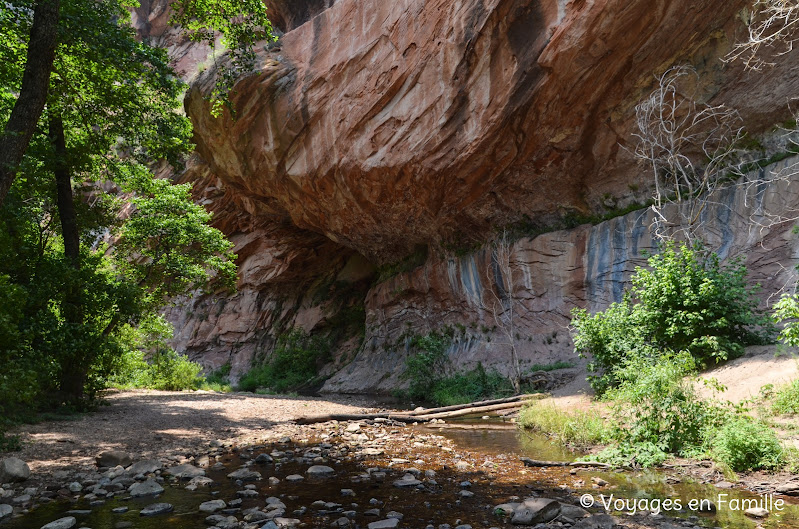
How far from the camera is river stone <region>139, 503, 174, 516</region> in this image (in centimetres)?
471

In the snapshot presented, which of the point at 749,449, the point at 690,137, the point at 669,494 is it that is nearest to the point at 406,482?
the point at 669,494

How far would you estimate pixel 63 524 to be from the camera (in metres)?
4.25

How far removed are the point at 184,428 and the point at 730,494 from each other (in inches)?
328

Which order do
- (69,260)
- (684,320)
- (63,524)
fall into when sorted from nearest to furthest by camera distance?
(63,524)
(684,320)
(69,260)

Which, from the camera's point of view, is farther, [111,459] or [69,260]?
[69,260]

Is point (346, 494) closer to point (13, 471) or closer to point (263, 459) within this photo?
point (263, 459)

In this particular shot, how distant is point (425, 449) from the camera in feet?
26.1

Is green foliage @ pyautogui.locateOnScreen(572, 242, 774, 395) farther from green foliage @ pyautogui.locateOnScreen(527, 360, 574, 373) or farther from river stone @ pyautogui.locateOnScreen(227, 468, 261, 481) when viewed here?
river stone @ pyautogui.locateOnScreen(227, 468, 261, 481)

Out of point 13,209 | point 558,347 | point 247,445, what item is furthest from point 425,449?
point 558,347

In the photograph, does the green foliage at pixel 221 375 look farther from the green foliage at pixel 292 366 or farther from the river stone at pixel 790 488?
the river stone at pixel 790 488

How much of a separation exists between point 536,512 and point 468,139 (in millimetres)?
13908

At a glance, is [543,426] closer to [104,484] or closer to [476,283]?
[104,484]

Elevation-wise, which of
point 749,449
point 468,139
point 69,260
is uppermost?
point 468,139

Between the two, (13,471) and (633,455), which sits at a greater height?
(13,471)
